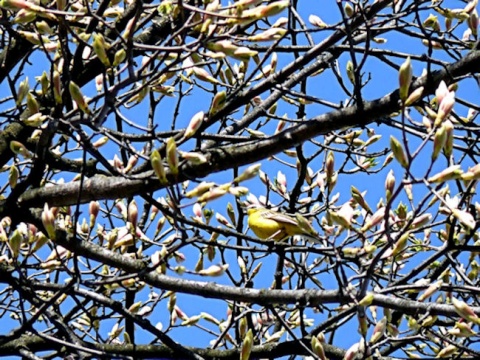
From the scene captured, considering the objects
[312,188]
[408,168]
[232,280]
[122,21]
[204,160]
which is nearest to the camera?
[408,168]

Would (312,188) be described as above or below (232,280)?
above

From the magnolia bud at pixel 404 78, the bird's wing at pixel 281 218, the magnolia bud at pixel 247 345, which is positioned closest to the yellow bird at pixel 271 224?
the bird's wing at pixel 281 218

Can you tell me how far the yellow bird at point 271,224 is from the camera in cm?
390

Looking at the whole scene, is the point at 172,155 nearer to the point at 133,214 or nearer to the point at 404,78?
the point at 404,78

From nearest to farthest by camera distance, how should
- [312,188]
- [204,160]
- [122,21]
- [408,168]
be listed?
[408,168]
[204,160]
[122,21]
[312,188]

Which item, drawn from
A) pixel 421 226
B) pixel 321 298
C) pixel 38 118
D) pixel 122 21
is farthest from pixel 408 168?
pixel 122 21

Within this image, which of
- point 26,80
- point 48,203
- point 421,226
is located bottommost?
point 421,226

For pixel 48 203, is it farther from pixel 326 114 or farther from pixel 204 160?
pixel 326 114

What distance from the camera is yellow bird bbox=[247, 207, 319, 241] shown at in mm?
3896

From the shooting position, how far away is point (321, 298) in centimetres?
305

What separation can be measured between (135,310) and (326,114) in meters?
1.61

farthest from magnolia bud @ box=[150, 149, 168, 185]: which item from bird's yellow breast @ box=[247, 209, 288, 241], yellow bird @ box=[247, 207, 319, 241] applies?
bird's yellow breast @ box=[247, 209, 288, 241]

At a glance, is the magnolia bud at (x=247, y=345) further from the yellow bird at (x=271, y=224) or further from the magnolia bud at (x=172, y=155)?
the magnolia bud at (x=172, y=155)

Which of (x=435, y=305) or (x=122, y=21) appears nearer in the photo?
(x=435, y=305)
